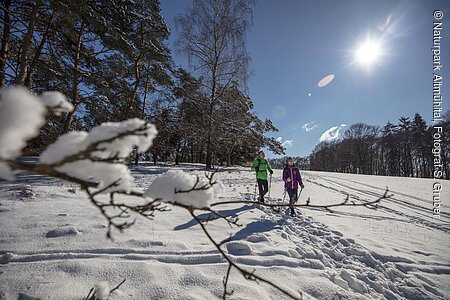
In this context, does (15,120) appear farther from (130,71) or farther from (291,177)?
(130,71)

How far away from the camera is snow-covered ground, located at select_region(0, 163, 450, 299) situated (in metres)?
2.13

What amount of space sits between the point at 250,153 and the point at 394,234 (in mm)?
23944

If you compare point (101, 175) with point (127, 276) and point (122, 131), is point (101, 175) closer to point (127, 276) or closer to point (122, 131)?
point (122, 131)

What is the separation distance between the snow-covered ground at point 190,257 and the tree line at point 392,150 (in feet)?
124

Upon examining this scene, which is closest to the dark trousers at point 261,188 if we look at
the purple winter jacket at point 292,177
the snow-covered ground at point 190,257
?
the purple winter jacket at point 292,177

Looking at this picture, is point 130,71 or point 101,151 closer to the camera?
point 101,151

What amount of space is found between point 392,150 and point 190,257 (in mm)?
49412

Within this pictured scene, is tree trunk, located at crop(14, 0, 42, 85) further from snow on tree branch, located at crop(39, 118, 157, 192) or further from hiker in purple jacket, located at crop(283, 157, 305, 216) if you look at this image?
hiker in purple jacket, located at crop(283, 157, 305, 216)

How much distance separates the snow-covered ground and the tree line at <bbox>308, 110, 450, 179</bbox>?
37.8 meters

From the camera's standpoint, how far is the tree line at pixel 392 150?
34.9m

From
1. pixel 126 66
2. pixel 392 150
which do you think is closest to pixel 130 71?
pixel 126 66

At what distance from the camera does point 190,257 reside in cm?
271

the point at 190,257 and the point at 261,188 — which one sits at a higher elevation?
the point at 261,188

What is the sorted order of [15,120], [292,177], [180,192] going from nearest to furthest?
[15,120] → [180,192] → [292,177]
